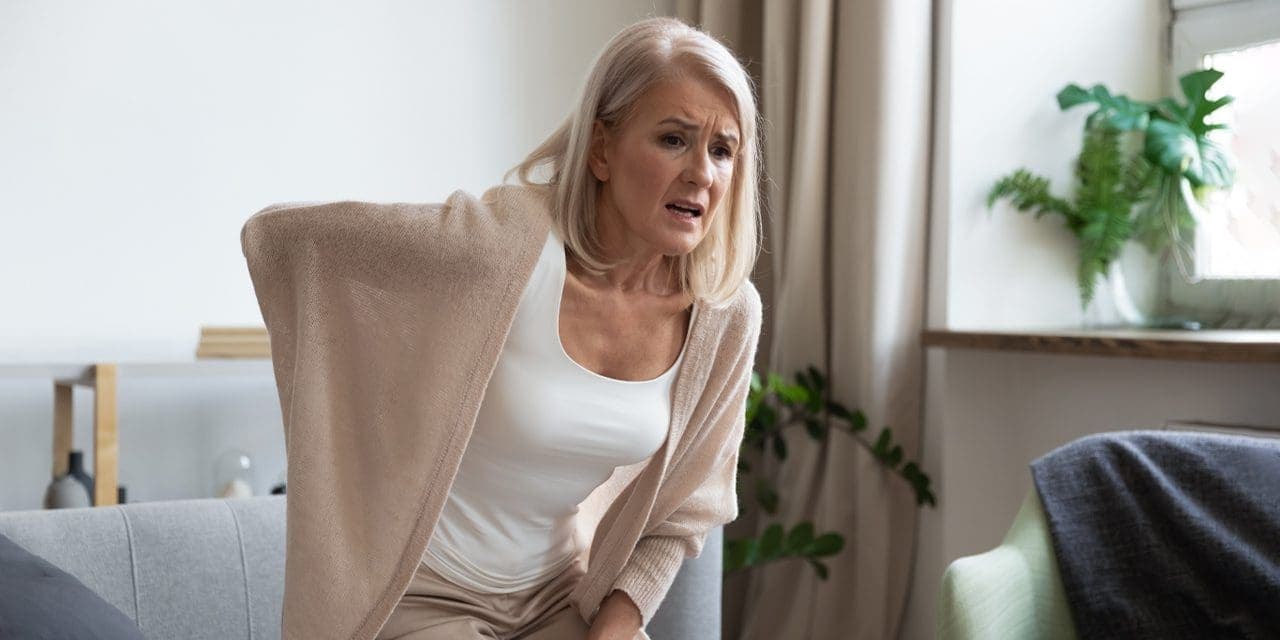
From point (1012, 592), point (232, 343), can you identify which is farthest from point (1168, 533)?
point (232, 343)

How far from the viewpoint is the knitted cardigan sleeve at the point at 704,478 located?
163 centimetres

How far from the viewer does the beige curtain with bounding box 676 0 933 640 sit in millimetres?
2740

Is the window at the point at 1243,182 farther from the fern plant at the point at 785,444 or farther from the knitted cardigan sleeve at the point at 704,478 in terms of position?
the knitted cardigan sleeve at the point at 704,478

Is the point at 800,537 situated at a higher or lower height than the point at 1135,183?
lower

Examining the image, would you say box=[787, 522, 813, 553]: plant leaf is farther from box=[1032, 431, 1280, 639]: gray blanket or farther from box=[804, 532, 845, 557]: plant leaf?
box=[1032, 431, 1280, 639]: gray blanket

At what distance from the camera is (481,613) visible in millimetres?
1523

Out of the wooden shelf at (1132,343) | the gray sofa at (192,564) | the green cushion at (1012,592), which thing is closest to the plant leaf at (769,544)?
the wooden shelf at (1132,343)

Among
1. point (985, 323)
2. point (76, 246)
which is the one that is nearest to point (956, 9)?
point (985, 323)

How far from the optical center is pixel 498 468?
1.51 m

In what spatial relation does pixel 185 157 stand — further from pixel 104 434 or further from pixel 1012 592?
pixel 1012 592

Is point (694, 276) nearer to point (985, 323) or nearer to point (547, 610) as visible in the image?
point (547, 610)

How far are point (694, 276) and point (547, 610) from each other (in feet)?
1.44

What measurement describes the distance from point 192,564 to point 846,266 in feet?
5.09

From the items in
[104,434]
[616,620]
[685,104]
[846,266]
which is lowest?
[616,620]
